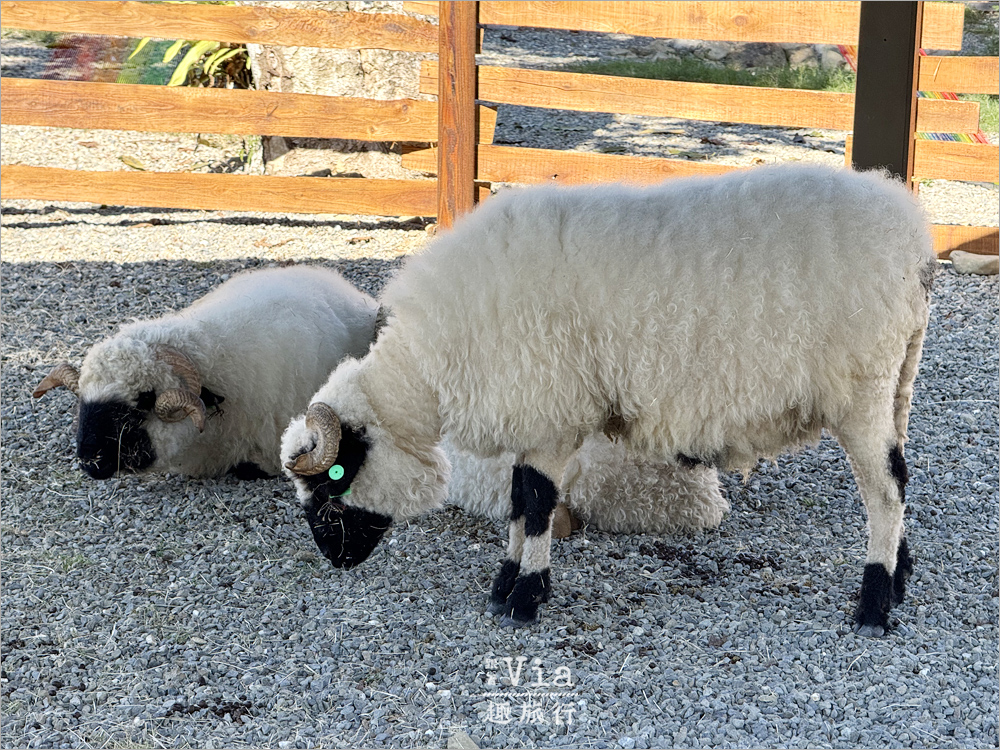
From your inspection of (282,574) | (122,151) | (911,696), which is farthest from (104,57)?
(911,696)

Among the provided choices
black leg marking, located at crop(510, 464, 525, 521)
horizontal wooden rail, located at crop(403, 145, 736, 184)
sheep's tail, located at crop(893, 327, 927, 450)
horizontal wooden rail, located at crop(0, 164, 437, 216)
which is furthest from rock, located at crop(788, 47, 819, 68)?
black leg marking, located at crop(510, 464, 525, 521)

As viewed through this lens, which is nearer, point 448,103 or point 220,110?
point 448,103

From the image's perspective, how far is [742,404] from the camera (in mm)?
3529

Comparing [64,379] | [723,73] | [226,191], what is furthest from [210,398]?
[723,73]

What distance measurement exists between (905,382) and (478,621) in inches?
72.0

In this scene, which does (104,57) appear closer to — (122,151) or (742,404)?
(122,151)

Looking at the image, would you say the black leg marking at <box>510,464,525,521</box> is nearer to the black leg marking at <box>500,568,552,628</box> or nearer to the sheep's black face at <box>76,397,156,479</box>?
the black leg marking at <box>500,568,552,628</box>

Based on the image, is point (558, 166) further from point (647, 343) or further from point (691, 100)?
point (647, 343)

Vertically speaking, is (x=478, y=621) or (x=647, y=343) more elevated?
(x=647, y=343)

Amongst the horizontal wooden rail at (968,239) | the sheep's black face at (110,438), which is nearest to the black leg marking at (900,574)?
the sheep's black face at (110,438)

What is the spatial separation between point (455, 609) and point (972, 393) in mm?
3588

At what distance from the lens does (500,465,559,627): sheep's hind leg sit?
12.3 ft

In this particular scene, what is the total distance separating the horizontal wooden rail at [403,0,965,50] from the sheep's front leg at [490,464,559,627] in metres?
5.20

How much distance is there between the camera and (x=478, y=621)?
3.86 meters
